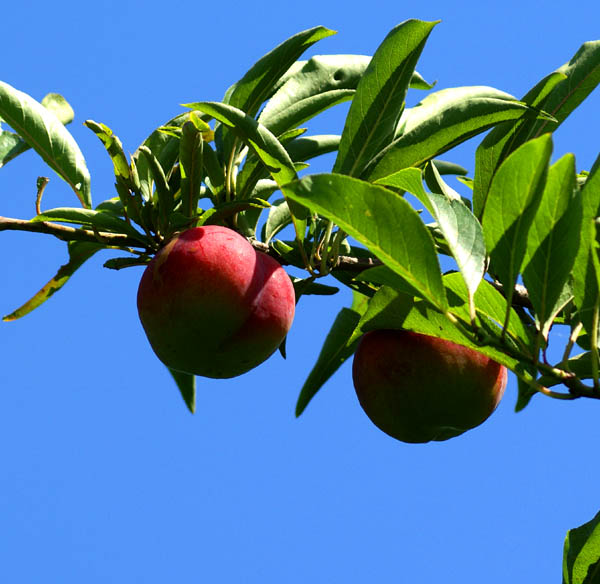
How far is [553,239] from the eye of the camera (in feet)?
3.84

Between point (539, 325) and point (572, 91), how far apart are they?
0.52 meters

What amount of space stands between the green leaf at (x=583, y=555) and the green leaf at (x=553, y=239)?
518mm

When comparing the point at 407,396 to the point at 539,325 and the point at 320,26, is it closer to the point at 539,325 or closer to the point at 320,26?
the point at 539,325

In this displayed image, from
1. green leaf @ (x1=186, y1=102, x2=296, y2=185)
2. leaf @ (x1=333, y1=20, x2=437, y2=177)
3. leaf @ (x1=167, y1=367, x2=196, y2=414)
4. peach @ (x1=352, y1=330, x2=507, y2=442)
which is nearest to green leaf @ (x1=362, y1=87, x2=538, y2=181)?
leaf @ (x1=333, y1=20, x2=437, y2=177)

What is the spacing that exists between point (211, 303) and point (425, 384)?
1.62ft

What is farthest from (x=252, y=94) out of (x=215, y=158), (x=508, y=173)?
(x=508, y=173)

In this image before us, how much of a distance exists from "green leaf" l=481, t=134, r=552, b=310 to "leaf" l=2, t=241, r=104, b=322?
78 centimetres

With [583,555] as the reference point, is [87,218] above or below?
above

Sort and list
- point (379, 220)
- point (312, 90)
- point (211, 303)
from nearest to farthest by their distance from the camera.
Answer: point (379, 220), point (211, 303), point (312, 90)

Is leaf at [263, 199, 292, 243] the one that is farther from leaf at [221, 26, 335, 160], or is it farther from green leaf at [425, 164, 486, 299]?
green leaf at [425, 164, 486, 299]

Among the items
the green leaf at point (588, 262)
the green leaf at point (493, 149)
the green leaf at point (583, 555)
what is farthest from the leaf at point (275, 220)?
the green leaf at point (583, 555)

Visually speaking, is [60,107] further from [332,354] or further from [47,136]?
[332,354]

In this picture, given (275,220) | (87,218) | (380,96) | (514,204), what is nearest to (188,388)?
(275,220)

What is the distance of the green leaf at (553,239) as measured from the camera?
1.12 metres
